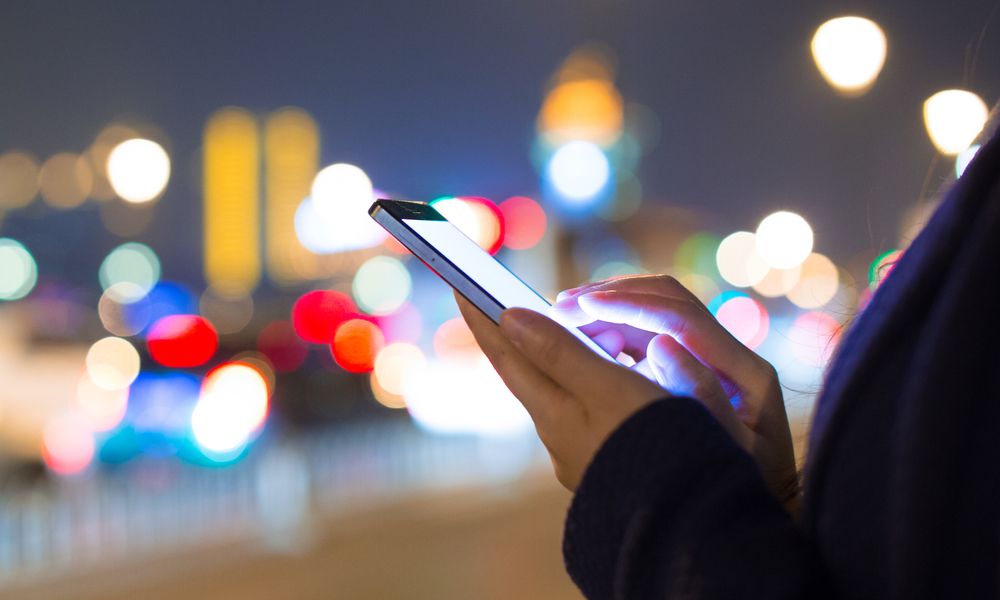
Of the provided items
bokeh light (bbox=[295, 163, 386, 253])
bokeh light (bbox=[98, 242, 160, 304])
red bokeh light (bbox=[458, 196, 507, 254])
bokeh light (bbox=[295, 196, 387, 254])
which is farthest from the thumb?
bokeh light (bbox=[98, 242, 160, 304])

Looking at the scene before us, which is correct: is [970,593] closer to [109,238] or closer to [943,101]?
[943,101]

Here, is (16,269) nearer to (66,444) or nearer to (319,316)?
(319,316)

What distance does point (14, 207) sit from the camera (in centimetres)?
2314

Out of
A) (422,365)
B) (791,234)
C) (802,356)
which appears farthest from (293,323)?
(802,356)

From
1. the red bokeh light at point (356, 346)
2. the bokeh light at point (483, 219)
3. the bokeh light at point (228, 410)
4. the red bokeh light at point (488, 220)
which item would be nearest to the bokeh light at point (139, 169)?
the bokeh light at point (228, 410)

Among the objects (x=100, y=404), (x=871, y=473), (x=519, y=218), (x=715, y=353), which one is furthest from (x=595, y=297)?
(x=519, y=218)

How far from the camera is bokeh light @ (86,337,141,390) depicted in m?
18.0

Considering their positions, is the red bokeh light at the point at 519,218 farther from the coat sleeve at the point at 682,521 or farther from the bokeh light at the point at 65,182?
the coat sleeve at the point at 682,521

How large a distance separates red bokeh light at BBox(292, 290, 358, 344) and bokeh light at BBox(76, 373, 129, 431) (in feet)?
39.0

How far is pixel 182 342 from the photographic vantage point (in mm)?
22562

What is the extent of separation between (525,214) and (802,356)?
94.0 feet

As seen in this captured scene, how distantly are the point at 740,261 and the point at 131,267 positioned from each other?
25990 millimetres

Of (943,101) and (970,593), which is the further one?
(943,101)

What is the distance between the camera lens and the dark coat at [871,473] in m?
0.90
